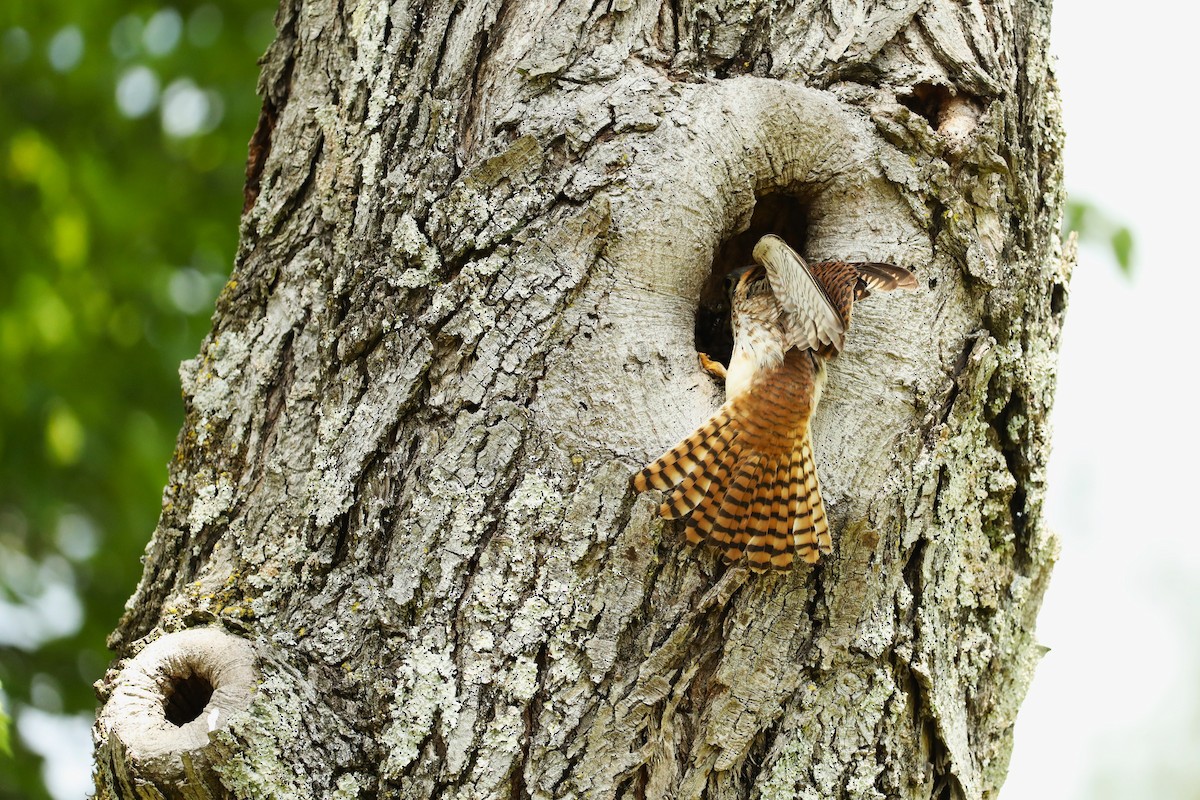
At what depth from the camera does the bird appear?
83.6 inches

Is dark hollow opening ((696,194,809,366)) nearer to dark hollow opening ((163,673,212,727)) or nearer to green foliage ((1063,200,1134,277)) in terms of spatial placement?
dark hollow opening ((163,673,212,727))

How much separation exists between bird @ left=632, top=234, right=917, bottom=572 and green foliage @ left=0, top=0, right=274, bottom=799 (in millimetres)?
2915

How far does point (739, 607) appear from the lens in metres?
2.13

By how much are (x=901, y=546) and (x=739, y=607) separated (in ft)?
1.25

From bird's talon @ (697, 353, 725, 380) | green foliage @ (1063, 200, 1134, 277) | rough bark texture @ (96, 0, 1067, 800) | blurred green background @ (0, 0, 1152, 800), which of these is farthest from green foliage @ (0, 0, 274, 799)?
green foliage @ (1063, 200, 1134, 277)

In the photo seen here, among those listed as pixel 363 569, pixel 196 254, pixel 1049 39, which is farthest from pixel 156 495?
pixel 1049 39

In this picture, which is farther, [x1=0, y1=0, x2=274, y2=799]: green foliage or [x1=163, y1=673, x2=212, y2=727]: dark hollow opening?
[x1=0, y1=0, x2=274, y2=799]: green foliage

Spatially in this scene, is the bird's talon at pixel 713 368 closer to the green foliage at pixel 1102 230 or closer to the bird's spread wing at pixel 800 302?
the bird's spread wing at pixel 800 302

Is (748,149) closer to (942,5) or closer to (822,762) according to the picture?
(942,5)

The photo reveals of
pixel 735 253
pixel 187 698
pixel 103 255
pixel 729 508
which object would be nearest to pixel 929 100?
pixel 735 253

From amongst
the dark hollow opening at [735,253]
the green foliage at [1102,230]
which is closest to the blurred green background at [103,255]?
the green foliage at [1102,230]

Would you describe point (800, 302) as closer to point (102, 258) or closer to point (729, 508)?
point (729, 508)

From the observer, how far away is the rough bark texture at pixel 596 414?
206cm

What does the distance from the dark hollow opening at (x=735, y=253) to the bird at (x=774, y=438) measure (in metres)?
0.22
